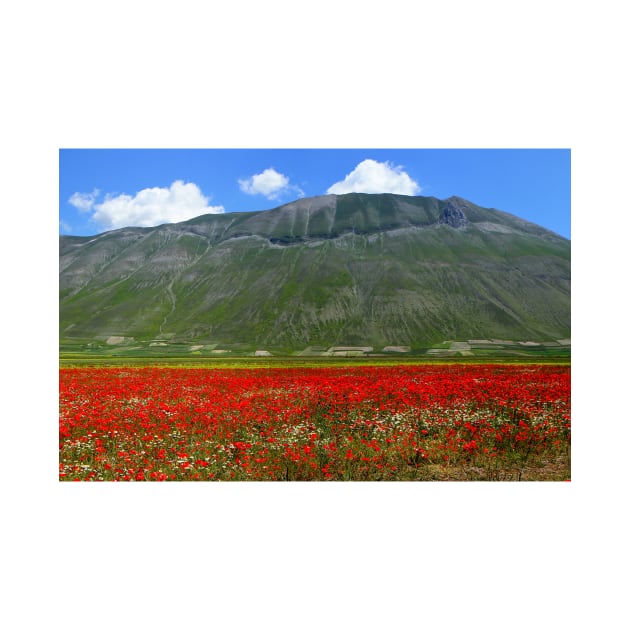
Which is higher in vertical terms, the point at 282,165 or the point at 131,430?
the point at 282,165

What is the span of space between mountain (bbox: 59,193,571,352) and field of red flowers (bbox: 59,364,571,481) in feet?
184

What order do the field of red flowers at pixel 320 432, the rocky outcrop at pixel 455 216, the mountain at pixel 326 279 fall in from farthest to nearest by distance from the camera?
1. the rocky outcrop at pixel 455 216
2. the mountain at pixel 326 279
3. the field of red flowers at pixel 320 432

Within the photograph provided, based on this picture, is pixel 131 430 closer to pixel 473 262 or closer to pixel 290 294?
pixel 290 294

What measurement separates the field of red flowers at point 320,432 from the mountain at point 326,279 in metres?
56.2

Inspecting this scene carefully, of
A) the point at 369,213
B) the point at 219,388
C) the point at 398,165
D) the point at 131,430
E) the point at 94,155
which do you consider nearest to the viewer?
the point at 131,430

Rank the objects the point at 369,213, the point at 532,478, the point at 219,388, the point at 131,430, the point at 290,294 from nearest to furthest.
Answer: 1. the point at 532,478
2. the point at 131,430
3. the point at 219,388
4. the point at 290,294
5. the point at 369,213

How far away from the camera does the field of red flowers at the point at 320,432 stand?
25.0 ft

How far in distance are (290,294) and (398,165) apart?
83.7m

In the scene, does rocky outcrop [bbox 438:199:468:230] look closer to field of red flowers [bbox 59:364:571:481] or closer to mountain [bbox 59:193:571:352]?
mountain [bbox 59:193:571:352]

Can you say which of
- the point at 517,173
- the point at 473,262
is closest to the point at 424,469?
the point at 517,173

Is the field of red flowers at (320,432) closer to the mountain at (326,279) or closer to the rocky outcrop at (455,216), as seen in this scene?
the mountain at (326,279)

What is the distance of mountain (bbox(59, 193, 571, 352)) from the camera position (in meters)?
75.8

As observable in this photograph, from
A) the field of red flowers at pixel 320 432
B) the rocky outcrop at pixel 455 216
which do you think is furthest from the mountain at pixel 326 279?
the field of red flowers at pixel 320 432
